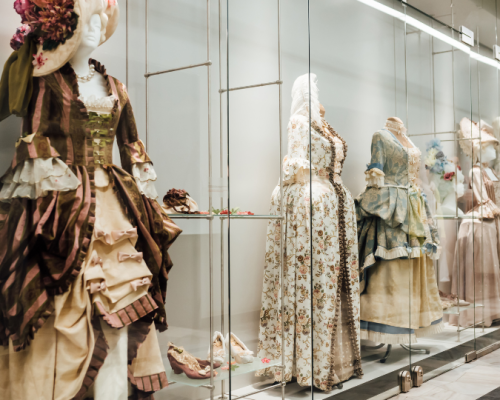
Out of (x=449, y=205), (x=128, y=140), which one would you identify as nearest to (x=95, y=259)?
(x=128, y=140)

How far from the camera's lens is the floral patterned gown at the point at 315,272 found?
2.41 meters

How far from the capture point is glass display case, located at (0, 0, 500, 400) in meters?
1.61

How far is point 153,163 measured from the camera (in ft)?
5.72

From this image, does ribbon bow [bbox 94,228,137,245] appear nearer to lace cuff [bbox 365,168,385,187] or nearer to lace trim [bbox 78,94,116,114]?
lace trim [bbox 78,94,116,114]

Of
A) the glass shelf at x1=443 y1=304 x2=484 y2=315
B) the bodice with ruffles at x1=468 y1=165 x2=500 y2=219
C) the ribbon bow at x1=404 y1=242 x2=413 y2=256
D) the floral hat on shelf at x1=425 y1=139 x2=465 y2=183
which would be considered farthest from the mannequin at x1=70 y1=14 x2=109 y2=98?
the bodice with ruffles at x1=468 y1=165 x2=500 y2=219

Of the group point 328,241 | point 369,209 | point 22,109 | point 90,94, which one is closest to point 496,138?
point 369,209

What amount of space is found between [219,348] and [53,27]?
1225 millimetres

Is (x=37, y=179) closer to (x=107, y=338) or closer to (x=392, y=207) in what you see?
(x=107, y=338)

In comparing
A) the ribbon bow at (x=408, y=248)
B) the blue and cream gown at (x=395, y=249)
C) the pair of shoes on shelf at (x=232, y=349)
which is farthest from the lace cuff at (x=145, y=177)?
the ribbon bow at (x=408, y=248)

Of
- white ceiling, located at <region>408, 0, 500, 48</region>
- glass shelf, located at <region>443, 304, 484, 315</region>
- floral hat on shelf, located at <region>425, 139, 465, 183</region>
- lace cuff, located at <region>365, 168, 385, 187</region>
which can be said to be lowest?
glass shelf, located at <region>443, 304, 484, 315</region>

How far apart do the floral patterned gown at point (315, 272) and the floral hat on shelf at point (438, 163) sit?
767 millimetres

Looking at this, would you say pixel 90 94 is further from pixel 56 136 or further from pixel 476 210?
pixel 476 210

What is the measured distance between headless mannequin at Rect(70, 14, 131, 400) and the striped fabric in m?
0.03

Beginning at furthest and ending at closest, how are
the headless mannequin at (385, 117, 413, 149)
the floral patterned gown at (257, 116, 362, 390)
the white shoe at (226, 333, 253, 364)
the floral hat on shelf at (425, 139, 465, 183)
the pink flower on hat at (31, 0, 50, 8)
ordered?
the floral hat on shelf at (425, 139, 465, 183)
the headless mannequin at (385, 117, 413, 149)
the floral patterned gown at (257, 116, 362, 390)
the white shoe at (226, 333, 253, 364)
the pink flower on hat at (31, 0, 50, 8)
